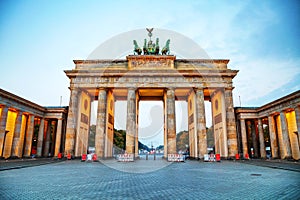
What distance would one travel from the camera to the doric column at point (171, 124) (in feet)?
97.7

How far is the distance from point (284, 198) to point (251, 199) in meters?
1.06

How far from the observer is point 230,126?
31.2 meters

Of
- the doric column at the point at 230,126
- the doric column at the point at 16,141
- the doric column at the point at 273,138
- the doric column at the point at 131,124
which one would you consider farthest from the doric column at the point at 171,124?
the doric column at the point at 16,141

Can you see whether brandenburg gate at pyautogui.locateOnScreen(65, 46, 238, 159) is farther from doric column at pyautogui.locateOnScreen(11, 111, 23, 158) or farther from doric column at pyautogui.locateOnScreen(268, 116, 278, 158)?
doric column at pyautogui.locateOnScreen(11, 111, 23, 158)

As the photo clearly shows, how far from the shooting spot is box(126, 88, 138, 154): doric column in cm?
3003

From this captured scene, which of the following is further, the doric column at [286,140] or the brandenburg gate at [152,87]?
the brandenburg gate at [152,87]

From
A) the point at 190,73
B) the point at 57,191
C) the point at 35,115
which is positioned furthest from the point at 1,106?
the point at 190,73

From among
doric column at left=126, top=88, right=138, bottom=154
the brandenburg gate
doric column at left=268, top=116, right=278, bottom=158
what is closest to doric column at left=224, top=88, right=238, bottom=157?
the brandenburg gate

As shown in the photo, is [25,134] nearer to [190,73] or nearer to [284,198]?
[190,73]

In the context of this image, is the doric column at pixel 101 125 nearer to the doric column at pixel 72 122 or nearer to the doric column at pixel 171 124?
the doric column at pixel 72 122

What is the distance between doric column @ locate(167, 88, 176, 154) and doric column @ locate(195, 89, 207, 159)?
3937 mm

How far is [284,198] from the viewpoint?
21.4ft

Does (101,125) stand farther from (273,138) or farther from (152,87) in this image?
(273,138)

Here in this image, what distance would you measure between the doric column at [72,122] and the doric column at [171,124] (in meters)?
14.8
